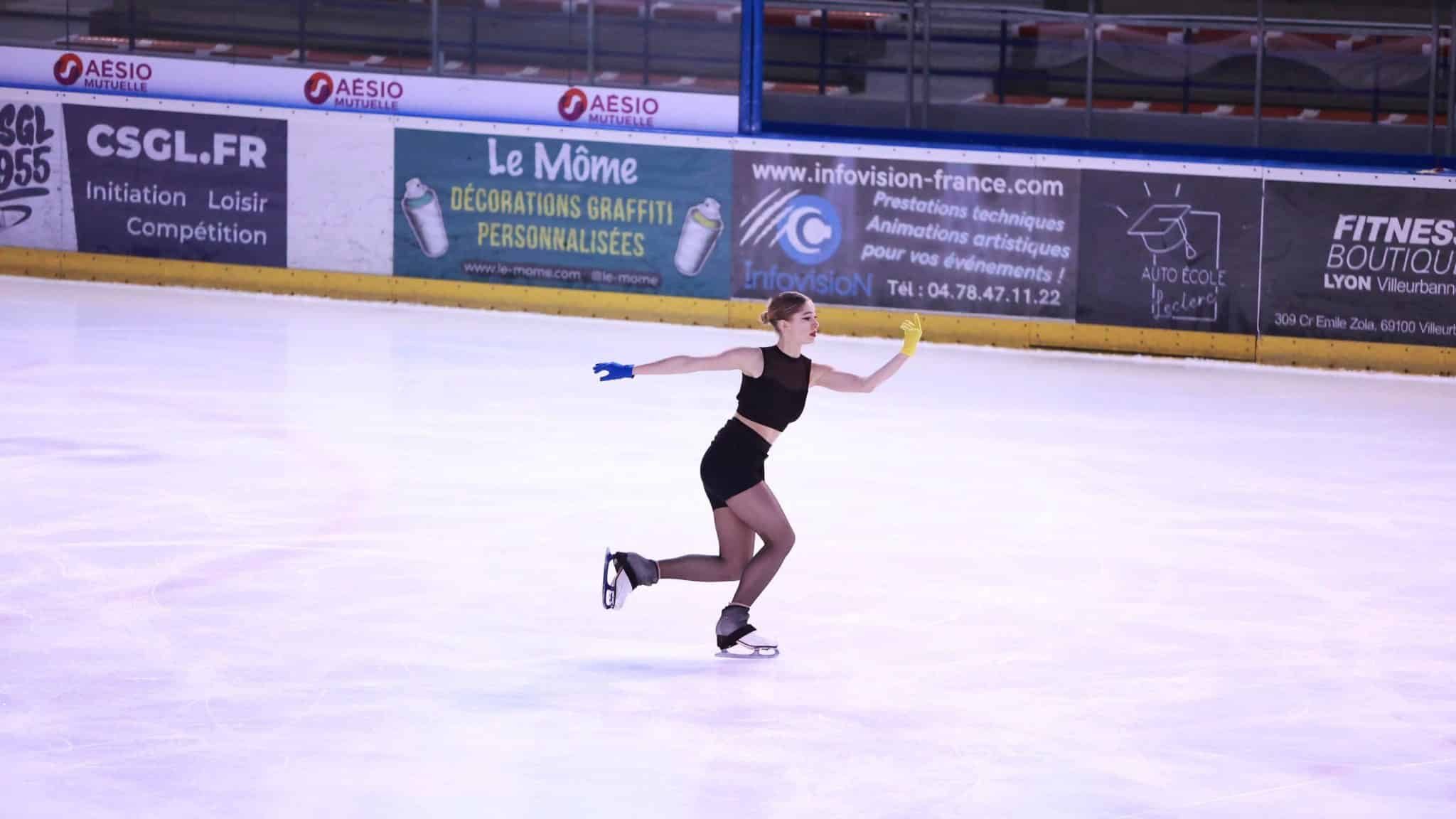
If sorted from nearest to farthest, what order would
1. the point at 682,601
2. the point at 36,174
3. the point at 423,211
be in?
the point at 682,601 < the point at 423,211 < the point at 36,174

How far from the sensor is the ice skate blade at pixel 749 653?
753cm

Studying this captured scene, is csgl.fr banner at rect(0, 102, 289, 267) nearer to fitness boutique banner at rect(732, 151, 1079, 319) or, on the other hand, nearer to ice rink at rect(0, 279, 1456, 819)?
ice rink at rect(0, 279, 1456, 819)

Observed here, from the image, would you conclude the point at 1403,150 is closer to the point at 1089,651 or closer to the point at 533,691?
the point at 1089,651

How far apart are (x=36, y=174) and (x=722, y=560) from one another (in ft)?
44.3

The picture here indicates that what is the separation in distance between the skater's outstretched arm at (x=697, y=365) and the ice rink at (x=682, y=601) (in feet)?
3.64

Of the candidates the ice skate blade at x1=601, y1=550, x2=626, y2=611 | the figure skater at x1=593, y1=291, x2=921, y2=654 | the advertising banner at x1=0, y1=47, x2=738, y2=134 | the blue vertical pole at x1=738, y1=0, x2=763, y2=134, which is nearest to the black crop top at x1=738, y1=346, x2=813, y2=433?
the figure skater at x1=593, y1=291, x2=921, y2=654

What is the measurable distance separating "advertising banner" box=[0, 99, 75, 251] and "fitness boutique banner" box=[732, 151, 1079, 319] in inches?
261

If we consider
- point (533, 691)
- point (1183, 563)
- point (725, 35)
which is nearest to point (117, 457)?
point (533, 691)

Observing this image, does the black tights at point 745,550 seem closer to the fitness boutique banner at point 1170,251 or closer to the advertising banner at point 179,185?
the fitness boutique banner at point 1170,251

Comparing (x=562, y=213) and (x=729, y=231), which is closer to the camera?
(x=729, y=231)

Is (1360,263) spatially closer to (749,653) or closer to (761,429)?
(761,429)

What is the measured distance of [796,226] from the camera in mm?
17703

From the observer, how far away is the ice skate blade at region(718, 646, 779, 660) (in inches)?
297

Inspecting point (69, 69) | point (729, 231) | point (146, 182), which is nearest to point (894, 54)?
point (729, 231)
